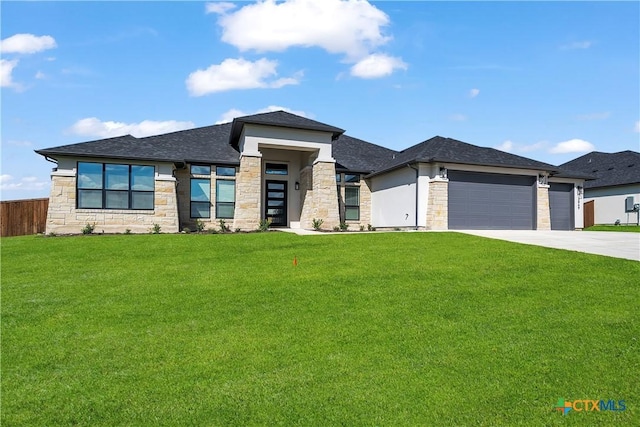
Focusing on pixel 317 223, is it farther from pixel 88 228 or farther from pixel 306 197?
pixel 88 228

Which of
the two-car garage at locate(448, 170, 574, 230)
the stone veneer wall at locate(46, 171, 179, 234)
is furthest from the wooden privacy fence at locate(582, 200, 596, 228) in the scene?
the stone veneer wall at locate(46, 171, 179, 234)

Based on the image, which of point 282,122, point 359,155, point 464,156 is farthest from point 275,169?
point 464,156

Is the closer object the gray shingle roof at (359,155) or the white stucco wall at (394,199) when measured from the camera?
the white stucco wall at (394,199)

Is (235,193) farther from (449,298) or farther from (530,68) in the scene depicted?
(449,298)

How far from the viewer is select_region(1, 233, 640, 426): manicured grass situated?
11.6ft

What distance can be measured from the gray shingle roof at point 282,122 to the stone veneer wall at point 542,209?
10691 mm

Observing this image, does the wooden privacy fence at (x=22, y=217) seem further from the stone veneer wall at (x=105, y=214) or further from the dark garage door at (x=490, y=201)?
the dark garage door at (x=490, y=201)

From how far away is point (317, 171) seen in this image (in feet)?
62.8

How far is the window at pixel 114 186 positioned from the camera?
680 inches

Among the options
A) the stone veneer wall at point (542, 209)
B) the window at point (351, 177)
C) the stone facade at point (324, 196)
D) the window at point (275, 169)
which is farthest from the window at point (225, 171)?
the stone veneer wall at point (542, 209)

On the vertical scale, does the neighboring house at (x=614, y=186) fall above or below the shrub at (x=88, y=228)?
above

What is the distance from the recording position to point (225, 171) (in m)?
19.9

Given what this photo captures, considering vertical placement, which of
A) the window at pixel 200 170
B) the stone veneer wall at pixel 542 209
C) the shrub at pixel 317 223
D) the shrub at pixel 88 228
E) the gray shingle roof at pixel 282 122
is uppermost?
the gray shingle roof at pixel 282 122

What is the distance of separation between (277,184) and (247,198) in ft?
12.0
